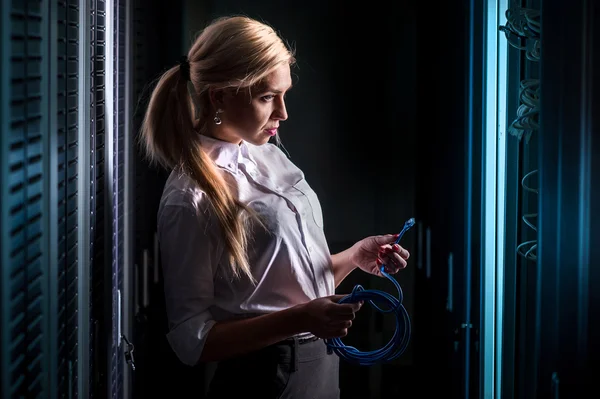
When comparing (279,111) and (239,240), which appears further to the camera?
(279,111)

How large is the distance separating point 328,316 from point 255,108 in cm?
52

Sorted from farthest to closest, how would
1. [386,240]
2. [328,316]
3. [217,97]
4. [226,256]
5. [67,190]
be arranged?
[386,240] → [217,97] → [226,256] → [328,316] → [67,190]

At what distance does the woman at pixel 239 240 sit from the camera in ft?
5.19

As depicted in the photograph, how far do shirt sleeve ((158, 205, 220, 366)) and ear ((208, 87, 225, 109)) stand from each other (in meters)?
0.28

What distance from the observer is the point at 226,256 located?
1623mm

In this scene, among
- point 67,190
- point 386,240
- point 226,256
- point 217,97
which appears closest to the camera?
point 67,190

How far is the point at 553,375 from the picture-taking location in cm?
123

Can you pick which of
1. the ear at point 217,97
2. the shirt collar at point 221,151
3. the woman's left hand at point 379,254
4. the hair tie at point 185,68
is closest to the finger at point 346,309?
the woman's left hand at point 379,254

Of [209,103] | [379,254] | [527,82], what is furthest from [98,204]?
[527,82]

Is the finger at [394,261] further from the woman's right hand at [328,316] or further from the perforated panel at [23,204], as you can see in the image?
the perforated panel at [23,204]

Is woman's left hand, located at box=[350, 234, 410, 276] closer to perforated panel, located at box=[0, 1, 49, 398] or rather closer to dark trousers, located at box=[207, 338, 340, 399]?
dark trousers, located at box=[207, 338, 340, 399]

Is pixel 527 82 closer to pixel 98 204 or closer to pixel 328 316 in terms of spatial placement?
pixel 328 316

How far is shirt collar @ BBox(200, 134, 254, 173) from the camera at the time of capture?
69.3 inches

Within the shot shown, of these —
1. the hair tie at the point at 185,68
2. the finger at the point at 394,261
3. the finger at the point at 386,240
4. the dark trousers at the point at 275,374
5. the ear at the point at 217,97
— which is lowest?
the dark trousers at the point at 275,374
